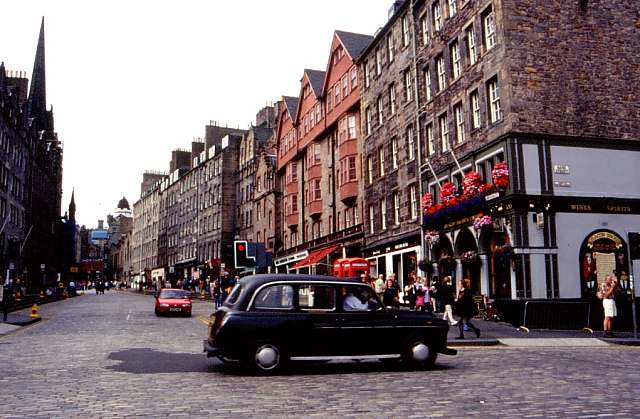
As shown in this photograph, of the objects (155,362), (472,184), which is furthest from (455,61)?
(155,362)

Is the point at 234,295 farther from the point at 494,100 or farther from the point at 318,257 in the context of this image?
the point at 318,257

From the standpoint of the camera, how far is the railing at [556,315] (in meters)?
19.5

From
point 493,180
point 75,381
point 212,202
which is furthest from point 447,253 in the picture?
point 212,202

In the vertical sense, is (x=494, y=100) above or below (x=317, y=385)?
above

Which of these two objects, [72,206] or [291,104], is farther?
[72,206]

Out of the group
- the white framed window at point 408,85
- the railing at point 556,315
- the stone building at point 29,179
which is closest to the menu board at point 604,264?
the railing at point 556,315

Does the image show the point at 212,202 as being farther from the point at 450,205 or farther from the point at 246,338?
the point at 246,338

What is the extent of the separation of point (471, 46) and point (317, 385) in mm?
21330

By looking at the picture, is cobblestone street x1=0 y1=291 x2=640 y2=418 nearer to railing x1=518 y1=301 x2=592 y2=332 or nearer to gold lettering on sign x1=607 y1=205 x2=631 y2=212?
railing x1=518 y1=301 x2=592 y2=332

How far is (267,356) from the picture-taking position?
408 inches

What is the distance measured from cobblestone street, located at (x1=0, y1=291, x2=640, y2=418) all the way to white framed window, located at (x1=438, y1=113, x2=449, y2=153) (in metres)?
15.3

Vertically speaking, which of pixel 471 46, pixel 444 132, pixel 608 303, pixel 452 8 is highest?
pixel 452 8

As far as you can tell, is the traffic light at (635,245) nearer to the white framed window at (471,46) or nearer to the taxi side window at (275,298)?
the taxi side window at (275,298)

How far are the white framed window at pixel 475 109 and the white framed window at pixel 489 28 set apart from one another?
6.85 feet
